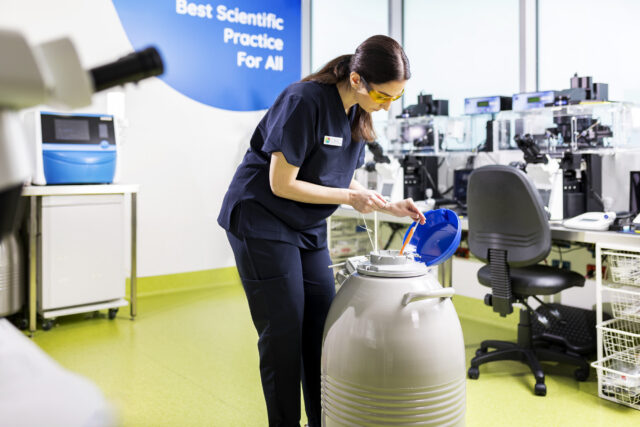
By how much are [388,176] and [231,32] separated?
1.94m

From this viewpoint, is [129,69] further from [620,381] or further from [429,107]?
[429,107]

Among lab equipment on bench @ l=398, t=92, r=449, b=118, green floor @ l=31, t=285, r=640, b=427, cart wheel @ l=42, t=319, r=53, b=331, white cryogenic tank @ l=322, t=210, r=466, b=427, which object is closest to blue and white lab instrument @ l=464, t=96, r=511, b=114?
lab equipment on bench @ l=398, t=92, r=449, b=118

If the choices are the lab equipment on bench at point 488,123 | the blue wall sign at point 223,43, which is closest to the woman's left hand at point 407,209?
the lab equipment on bench at point 488,123

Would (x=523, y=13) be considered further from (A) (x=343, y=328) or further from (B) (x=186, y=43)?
(A) (x=343, y=328)

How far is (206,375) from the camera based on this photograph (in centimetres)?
283

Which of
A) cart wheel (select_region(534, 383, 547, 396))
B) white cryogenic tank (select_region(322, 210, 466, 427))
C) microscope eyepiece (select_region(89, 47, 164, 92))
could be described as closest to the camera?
microscope eyepiece (select_region(89, 47, 164, 92))

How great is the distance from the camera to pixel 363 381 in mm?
1419

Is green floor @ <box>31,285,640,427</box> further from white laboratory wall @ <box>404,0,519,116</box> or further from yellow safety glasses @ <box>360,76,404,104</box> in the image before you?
white laboratory wall @ <box>404,0,519,116</box>

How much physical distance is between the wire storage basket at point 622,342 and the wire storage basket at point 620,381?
3cm

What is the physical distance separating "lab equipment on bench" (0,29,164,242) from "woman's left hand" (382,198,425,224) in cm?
125

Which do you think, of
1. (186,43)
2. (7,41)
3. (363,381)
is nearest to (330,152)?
(363,381)

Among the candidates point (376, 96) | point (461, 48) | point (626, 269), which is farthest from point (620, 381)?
point (461, 48)

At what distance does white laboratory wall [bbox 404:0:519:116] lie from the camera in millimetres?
4191

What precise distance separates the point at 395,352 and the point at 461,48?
3695mm
